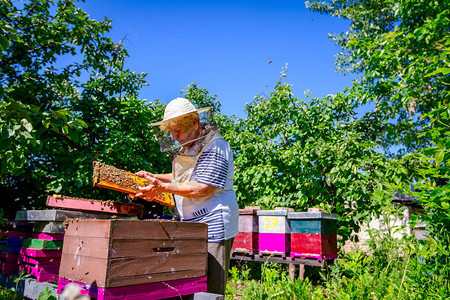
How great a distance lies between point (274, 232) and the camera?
220 inches

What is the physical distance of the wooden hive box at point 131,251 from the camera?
138 centimetres

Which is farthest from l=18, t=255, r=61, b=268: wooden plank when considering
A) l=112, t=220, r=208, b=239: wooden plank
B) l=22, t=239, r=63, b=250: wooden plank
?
l=112, t=220, r=208, b=239: wooden plank

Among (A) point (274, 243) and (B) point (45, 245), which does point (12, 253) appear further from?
(A) point (274, 243)

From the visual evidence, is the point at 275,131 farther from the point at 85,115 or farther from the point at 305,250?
the point at 85,115

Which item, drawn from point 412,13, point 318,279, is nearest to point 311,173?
point 318,279

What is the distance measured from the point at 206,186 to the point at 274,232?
158 inches

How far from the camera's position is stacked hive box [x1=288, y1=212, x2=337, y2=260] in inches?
197

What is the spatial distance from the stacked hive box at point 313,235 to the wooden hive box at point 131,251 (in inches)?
144

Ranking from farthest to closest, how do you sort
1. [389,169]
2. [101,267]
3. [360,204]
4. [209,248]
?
[360,204], [389,169], [209,248], [101,267]

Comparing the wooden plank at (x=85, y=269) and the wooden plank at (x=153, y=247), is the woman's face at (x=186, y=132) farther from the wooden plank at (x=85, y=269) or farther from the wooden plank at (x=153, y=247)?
the wooden plank at (x=85, y=269)

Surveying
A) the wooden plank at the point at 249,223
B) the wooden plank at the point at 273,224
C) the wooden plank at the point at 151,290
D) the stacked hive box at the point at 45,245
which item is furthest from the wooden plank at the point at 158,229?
the wooden plank at the point at 249,223

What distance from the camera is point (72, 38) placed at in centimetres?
575

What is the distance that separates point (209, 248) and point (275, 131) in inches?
211

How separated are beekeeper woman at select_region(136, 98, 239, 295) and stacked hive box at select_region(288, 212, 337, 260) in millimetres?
3376
